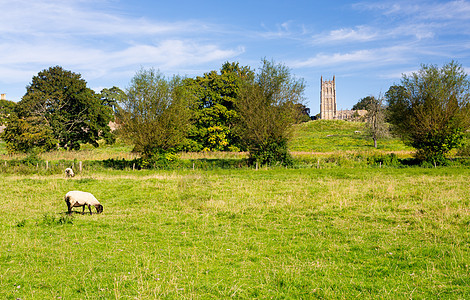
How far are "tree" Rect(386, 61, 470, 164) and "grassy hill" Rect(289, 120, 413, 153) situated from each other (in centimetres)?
1865

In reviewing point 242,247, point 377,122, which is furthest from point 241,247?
point 377,122

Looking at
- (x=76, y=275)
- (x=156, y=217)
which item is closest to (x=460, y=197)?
(x=156, y=217)

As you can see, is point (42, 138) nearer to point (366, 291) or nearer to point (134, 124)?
point (134, 124)

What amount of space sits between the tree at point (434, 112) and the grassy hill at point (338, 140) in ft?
61.2

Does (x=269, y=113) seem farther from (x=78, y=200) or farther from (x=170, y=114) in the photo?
(x=78, y=200)

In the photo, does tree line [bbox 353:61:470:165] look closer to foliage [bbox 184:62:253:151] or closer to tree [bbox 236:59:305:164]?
tree [bbox 236:59:305:164]

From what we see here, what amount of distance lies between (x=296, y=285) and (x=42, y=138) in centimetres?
6112

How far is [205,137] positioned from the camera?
2635 inches

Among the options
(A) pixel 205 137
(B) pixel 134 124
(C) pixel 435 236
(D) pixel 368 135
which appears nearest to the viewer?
(C) pixel 435 236

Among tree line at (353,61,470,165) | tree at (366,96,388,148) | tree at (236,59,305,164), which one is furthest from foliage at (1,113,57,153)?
tree at (366,96,388,148)

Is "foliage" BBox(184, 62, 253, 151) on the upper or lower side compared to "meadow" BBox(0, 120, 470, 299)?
upper

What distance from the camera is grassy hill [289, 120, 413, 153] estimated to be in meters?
71.6

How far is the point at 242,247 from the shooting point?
1145 cm

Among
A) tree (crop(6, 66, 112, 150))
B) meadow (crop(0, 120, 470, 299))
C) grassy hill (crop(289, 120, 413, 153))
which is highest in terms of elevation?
tree (crop(6, 66, 112, 150))
